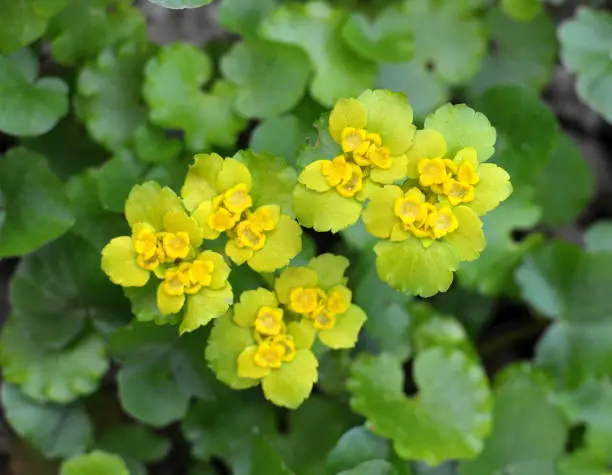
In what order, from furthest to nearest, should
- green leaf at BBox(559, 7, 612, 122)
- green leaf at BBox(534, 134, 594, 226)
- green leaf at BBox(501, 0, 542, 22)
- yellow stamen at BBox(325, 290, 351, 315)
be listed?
1. green leaf at BBox(534, 134, 594, 226)
2. green leaf at BBox(501, 0, 542, 22)
3. green leaf at BBox(559, 7, 612, 122)
4. yellow stamen at BBox(325, 290, 351, 315)

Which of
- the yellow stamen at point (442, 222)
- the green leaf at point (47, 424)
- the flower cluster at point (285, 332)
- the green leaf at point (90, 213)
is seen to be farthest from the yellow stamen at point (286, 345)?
the green leaf at point (47, 424)

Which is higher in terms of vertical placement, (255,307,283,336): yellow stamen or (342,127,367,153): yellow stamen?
(342,127,367,153): yellow stamen

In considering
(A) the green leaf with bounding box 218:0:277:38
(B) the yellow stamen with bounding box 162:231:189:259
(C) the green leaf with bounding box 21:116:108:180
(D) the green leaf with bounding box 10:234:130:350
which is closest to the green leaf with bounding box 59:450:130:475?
(D) the green leaf with bounding box 10:234:130:350

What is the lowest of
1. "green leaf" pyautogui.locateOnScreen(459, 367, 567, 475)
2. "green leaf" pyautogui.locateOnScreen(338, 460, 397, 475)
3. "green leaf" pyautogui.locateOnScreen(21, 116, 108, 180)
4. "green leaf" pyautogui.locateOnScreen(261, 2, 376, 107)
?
"green leaf" pyautogui.locateOnScreen(459, 367, 567, 475)

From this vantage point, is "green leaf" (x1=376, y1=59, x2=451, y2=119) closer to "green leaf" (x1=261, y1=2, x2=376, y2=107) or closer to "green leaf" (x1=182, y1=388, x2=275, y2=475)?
"green leaf" (x1=261, y1=2, x2=376, y2=107)

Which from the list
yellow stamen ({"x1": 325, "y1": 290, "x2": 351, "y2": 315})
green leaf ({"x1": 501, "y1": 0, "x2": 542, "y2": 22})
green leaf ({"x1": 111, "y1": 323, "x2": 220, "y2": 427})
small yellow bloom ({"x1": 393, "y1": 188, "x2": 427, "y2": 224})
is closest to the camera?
small yellow bloom ({"x1": 393, "y1": 188, "x2": 427, "y2": 224})

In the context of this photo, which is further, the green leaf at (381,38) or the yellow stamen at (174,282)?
the green leaf at (381,38)

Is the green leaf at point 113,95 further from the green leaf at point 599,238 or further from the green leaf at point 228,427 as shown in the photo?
the green leaf at point 599,238

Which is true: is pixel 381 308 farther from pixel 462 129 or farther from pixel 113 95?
pixel 113 95

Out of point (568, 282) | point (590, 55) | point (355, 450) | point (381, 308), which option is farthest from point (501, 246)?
point (355, 450)
